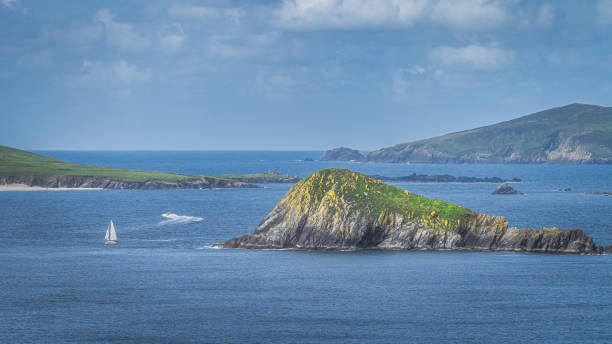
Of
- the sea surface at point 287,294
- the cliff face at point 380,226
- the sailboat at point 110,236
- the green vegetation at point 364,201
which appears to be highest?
the green vegetation at point 364,201

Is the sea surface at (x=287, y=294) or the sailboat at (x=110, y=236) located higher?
the sailboat at (x=110, y=236)

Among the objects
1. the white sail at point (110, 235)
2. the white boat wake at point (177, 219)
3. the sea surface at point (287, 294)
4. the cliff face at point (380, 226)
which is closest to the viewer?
the sea surface at point (287, 294)

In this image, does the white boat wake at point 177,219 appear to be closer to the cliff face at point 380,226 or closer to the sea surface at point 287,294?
the sea surface at point 287,294

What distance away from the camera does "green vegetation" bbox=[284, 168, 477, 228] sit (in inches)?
4574

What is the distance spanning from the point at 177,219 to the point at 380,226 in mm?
59823

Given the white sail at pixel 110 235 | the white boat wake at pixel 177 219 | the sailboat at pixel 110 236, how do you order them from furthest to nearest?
1. the white boat wake at pixel 177 219
2. the white sail at pixel 110 235
3. the sailboat at pixel 110 236

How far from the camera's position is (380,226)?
384 ft

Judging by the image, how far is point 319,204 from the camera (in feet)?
383

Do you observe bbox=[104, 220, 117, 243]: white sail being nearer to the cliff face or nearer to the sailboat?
the sailboat

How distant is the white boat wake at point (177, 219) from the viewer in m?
158

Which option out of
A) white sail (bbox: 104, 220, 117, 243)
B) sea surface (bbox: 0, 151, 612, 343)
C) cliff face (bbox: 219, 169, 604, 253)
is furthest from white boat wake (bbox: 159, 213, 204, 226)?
cliff face (bbox: 219, 169, 604, 253)

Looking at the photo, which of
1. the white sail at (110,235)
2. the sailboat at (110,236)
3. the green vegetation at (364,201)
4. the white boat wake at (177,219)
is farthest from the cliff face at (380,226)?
the white boat wake at (177,219)

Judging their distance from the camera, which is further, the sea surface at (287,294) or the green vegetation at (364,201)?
the green vegetation at (364,201)

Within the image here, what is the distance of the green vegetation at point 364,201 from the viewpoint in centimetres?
Result: 11619
